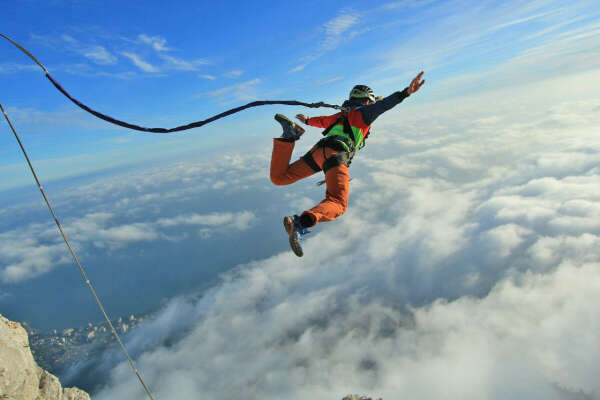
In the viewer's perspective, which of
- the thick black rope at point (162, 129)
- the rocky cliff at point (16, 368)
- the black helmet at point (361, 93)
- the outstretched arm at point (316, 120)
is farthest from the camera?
the rocky cliff at point (16, 368)

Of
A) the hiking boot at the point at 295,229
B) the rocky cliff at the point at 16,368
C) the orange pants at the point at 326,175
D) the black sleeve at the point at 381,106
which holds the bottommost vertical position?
the rocky cliff at the point at 16,368

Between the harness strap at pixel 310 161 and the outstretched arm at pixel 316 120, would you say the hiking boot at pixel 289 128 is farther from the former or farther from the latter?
the outstretched arm at pixel 316 120

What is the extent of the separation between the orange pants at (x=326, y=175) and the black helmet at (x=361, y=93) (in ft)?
3.70

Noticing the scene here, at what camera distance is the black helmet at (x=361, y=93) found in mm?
4523

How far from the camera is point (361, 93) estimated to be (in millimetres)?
4551

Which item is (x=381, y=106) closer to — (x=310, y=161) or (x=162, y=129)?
(x=310, y=161)

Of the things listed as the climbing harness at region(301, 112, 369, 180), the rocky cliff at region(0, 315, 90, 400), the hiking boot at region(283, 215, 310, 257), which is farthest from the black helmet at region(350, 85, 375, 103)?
the rocky cliff at region(0, 315, 90, 400)

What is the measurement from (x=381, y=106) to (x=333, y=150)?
0.95 m

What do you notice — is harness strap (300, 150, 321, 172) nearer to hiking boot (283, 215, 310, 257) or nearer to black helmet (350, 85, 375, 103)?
black helmet (350, 85, 375, 103)

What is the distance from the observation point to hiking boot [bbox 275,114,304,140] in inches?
162

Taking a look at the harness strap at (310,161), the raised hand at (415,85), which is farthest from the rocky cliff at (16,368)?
the raised hand at (415,85)

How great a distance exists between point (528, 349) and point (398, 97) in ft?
520

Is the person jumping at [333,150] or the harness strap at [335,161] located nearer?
the person jumping at [333,150]

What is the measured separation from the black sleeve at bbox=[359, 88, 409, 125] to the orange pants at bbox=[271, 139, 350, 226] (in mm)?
739
